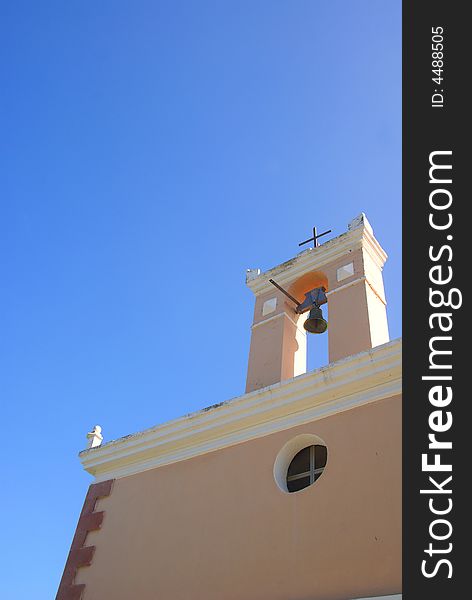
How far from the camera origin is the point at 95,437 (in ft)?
26.9

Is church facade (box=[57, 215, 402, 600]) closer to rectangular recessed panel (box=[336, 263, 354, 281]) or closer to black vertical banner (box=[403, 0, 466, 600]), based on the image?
rectangular recessed panel (box=[336, 263, 354, 281])

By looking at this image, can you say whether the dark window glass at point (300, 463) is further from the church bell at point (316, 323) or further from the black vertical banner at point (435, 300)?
the black vertical banner at point (435, 300)

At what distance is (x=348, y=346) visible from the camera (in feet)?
23.0

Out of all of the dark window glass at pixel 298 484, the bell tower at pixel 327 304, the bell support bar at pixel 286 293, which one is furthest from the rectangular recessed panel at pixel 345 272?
the dark window glass at pixel 298 484

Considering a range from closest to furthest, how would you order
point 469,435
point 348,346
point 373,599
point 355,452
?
1. point 469,435
2. point 373,599
3. point 355,452
4. point 348,346

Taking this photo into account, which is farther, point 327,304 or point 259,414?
point 327,304

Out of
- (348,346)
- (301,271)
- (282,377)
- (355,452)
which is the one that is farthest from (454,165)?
(301,271)

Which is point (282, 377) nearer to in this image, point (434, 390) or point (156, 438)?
point (156, 438)

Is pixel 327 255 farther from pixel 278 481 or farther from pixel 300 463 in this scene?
pixel 278 481

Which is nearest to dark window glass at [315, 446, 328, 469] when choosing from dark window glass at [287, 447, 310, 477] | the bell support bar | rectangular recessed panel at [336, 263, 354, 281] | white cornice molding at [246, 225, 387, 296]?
dark window glass at [287, 447, 310, 477]

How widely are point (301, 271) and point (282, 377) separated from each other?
1.73 meters

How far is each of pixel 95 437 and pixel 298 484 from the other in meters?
3.35

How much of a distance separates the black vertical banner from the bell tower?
316cm

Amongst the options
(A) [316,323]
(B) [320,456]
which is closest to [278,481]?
(B) [320,456]
